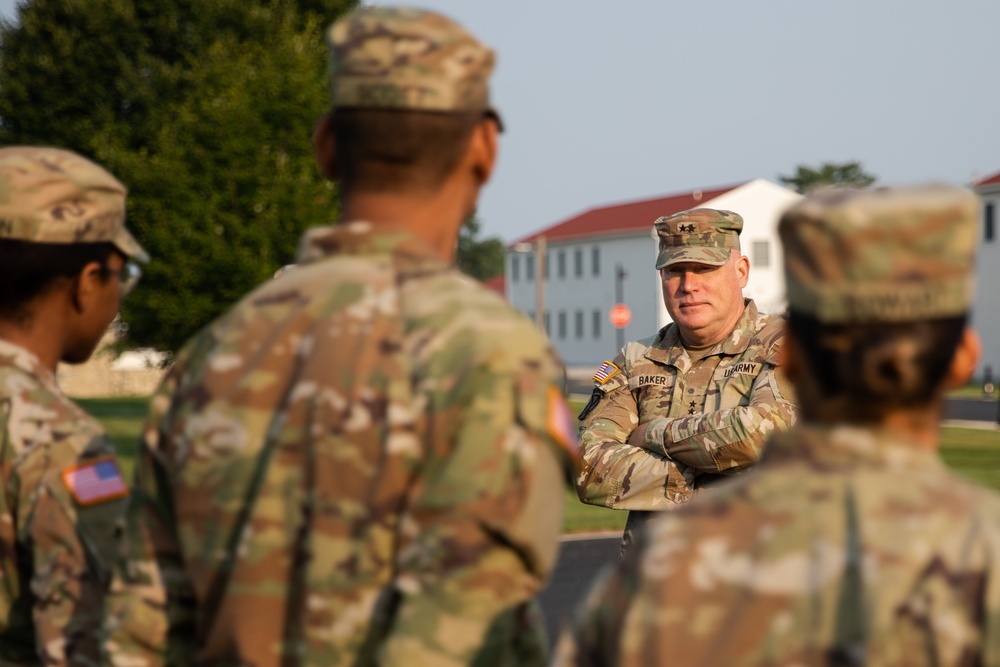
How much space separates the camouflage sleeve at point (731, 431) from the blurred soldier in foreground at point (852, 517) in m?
3.06

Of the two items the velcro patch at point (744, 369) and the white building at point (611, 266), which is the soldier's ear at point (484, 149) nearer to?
the velcro patch at point (744, 369)

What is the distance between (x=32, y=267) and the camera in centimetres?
313

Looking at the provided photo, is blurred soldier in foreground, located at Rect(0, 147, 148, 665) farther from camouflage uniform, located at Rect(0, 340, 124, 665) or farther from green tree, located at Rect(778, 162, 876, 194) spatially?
green tree, located at Rect(778, 162, 876, 194)

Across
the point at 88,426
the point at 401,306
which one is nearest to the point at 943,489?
the point at 401,306

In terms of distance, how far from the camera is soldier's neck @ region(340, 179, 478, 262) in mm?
2521

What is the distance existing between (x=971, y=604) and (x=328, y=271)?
118cm

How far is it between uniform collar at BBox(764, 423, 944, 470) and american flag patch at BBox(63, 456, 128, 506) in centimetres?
149

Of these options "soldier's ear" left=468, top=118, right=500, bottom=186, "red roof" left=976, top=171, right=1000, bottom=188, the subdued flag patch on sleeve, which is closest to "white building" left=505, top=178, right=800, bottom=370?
"red roof" left=976, top=171, right=1000, bottom=188

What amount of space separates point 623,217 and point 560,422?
85.7 metres

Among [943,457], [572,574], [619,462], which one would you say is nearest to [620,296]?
[943,457]

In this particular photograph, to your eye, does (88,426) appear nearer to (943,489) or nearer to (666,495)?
(943,489)

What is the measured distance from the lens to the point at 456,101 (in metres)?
2.48

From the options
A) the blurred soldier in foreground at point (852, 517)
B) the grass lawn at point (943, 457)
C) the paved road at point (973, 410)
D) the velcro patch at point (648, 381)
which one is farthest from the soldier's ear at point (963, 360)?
the paved road at point (973, 410)

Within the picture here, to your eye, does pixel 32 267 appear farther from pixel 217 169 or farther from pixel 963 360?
pixel 217 169
